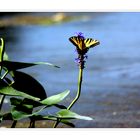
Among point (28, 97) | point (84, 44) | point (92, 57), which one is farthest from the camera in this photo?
point (92, 57)

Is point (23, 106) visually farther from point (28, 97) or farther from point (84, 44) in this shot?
point (84, 44)

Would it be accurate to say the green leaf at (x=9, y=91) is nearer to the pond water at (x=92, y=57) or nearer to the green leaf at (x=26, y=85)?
the green leaf at (x=26, y=85)

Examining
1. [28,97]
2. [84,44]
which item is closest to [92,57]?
[84,44]

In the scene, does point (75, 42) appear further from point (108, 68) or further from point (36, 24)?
point (36, 24)

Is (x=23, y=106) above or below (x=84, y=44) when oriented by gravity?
below

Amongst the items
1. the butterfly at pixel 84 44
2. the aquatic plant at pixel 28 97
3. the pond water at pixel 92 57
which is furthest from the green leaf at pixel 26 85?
the pond water at pixel 92 57
